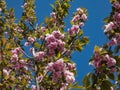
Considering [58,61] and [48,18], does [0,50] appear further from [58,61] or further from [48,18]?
[48,18]

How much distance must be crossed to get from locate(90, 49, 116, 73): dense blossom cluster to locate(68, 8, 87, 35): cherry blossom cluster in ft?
16.4

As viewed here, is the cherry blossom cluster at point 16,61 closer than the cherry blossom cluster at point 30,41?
Yes

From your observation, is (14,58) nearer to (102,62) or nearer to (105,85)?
(102,62)

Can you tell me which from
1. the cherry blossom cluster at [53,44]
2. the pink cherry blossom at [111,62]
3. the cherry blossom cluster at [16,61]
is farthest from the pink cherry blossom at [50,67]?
the cherry blossom cluster at [16,61]

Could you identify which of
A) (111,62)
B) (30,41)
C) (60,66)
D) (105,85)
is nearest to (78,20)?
(30,41)

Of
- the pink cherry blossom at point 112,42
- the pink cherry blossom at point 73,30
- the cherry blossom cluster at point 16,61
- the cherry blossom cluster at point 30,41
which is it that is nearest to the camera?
the pink cherry blossom at point 112,42

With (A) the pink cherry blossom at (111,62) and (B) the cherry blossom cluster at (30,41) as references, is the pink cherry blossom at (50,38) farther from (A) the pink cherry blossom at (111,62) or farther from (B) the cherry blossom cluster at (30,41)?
(B) the cherry blossom cluster at (30,41)

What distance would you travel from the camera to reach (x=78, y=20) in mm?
13164

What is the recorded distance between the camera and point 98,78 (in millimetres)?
6656

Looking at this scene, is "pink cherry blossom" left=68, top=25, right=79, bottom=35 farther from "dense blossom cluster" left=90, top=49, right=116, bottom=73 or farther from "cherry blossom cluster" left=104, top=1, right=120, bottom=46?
"dense blossom cluster" left=90, top=49, right=116, bottom=73

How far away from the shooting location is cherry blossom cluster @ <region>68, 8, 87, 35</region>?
12003mm

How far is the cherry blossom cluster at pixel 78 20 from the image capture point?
39.4ft

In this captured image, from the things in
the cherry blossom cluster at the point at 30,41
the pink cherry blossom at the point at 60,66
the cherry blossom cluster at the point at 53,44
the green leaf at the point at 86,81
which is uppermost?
the cherry blossom cluster at the point at 30,41

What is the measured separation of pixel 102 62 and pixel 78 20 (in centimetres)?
633
